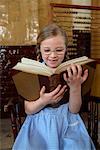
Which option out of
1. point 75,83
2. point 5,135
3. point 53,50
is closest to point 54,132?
point 75,83

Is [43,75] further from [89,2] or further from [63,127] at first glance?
[89,2]

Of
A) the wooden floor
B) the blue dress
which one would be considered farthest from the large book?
the wooden floor

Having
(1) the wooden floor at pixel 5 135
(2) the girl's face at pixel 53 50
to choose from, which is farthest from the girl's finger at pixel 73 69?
(1) the wooden floor at pixel 5 135

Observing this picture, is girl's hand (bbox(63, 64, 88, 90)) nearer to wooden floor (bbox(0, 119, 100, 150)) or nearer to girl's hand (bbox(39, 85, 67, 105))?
girl's hand (bbox(39, 85, 67, 105))

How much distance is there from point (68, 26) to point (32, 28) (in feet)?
1.35

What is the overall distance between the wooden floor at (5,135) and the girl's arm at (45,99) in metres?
1.29

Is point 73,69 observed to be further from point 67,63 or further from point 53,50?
point 53,50

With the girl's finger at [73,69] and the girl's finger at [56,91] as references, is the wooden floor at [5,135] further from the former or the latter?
the girl's finger at [73,69]

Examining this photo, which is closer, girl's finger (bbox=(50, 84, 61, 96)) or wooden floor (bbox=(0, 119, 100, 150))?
girl's finger (bbox=(50, 84, 61, 96))

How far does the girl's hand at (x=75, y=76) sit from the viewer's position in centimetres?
111

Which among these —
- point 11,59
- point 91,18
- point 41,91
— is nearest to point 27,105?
point 41,91

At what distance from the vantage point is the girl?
3.88ft

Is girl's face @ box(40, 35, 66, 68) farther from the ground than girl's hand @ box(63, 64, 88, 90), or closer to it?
farther from the ground

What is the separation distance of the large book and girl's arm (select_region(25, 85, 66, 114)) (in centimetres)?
2
